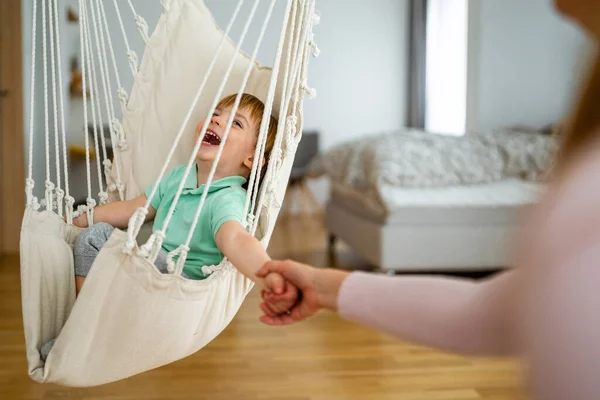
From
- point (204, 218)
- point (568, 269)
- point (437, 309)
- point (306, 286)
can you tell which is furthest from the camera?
point (204, 218)

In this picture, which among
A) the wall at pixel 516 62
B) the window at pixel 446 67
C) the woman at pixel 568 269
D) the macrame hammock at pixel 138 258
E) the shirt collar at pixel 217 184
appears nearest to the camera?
the woman at pixel 568 269

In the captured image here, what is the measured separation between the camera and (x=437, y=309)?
0.73m

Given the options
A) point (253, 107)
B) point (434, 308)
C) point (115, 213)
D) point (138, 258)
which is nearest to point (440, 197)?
point (253, 107)

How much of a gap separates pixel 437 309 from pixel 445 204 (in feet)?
6.82

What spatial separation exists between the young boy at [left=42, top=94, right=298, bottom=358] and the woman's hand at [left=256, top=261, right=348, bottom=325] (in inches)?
2.6

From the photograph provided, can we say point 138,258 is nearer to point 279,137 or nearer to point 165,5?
point 279,137

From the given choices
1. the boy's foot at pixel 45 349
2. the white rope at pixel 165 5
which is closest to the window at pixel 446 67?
the white rope at pixel 165 5

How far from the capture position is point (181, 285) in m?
1.14

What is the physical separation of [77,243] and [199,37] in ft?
2.18

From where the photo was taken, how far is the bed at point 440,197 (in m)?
2.75

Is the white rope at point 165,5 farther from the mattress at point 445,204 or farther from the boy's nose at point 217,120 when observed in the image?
the mattress at point 445,204

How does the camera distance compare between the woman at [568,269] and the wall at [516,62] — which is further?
the wall at [516,62]

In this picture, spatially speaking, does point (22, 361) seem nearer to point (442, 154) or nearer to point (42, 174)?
point (42, 174)

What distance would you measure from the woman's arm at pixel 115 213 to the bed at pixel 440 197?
133 centimetres
